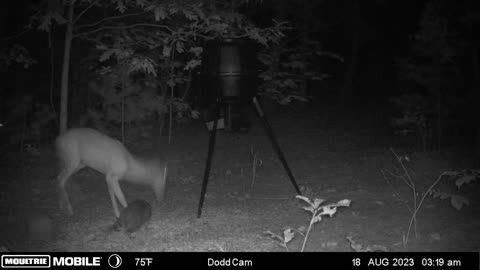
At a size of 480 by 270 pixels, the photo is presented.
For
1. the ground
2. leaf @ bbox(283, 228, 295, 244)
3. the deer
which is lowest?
the ground

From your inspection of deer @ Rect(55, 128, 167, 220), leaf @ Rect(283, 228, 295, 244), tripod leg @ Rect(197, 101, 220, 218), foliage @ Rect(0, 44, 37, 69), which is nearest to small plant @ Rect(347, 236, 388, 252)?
leaf @ Rect(283, 228, 295, 244)

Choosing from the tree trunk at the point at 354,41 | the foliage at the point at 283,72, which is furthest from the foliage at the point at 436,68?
the tree trunk at the point at 354,41

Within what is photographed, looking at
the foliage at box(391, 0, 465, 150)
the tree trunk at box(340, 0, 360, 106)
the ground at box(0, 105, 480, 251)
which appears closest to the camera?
the ground at box(0, 105, 480, 251)

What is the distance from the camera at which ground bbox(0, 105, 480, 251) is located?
16.0 ft

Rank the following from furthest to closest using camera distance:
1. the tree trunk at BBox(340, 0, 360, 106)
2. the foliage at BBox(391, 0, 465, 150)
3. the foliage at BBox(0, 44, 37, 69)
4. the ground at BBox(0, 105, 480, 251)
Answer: the tree trunk at BBox(340, 0, 360, 106), the foliage at BBox(391, 0, 465, 150), the foliage at BBox(0, 44, 37, 69), the ground at BBox(0, 105, 480, 251)

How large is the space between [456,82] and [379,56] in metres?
13.2

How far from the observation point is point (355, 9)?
14922mm

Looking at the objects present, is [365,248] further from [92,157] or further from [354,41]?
[354,41]

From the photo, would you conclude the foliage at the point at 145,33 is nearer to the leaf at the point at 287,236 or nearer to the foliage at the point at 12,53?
the foliage at the point at 12,53
